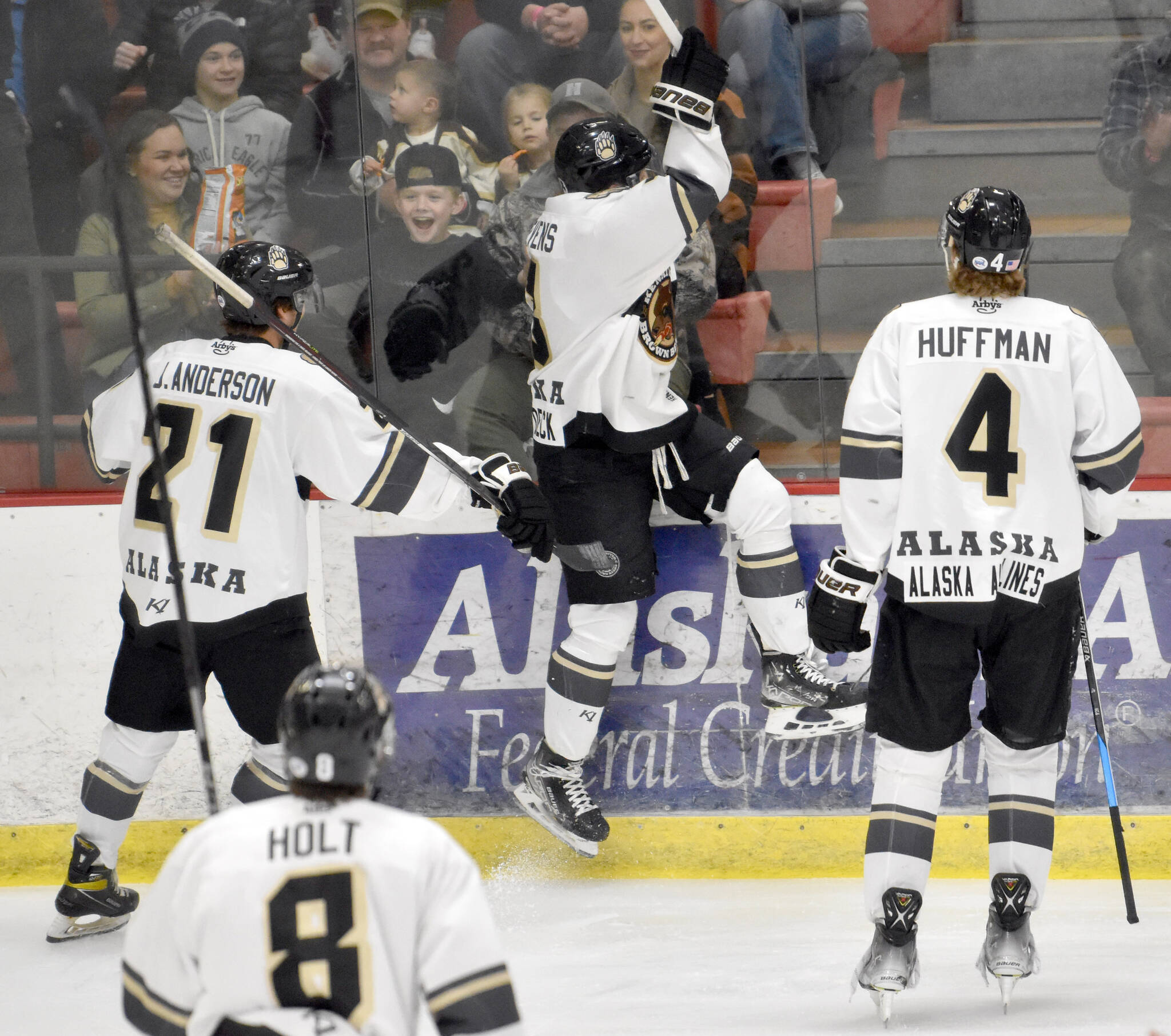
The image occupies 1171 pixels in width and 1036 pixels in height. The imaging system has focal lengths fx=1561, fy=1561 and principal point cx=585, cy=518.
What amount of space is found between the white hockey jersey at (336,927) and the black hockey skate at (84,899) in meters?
1.80

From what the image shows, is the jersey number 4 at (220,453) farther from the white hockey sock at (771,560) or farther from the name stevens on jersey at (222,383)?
the white hockey sock at (771,560)

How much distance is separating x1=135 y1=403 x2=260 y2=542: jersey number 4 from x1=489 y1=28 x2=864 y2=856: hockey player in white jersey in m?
0.74

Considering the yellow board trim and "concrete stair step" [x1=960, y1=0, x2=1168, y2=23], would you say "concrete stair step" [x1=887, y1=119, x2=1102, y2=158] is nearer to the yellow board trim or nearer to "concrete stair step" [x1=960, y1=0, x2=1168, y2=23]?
"concrete stair step" [x1=960, y1=0, x2=1168, y2=23]

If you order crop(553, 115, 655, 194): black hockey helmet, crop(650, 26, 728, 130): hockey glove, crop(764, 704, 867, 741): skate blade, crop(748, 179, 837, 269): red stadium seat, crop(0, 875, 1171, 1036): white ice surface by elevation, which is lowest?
crop(0, 875, 1171, 1036): white ice surface

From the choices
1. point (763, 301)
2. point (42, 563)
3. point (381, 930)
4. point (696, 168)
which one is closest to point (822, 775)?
point (763, 301)

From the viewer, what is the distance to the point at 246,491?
2.98m

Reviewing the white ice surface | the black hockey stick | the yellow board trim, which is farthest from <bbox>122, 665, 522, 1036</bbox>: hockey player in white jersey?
the yellow board trim

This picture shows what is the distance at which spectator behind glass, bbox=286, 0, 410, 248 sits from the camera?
3.78m

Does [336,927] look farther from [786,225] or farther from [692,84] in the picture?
[786,225]

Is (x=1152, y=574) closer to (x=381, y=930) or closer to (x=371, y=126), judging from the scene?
(x=371, y=126)

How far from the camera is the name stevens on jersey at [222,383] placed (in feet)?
9.71

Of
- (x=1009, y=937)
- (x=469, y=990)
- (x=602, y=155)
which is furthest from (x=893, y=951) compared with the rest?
(x=602, y=155)

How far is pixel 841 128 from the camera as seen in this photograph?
12.3ft

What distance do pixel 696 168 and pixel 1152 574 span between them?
133cm
